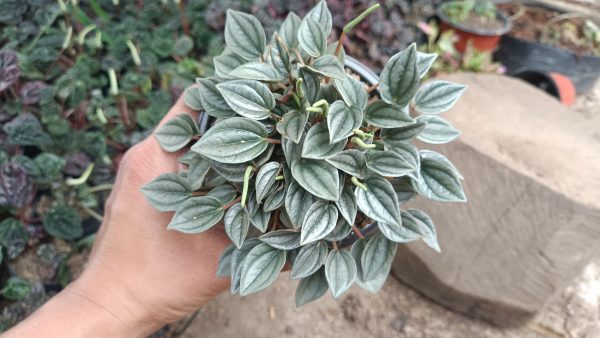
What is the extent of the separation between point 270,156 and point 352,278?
0.27m

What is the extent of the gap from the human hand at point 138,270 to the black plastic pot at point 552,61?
2.27 meters

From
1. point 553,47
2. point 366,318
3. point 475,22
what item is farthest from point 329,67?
point 553,47

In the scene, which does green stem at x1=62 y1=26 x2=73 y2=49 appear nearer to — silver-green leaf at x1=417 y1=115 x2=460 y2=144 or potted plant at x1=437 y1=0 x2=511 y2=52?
silver-green leaf at x1=417 y1=115 x2=460 y2=144

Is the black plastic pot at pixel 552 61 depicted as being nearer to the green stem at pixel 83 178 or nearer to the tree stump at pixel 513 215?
the tree stump at pixel 513 215

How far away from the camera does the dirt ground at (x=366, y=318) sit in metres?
1.68

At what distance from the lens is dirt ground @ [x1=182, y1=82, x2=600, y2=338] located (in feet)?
5.51

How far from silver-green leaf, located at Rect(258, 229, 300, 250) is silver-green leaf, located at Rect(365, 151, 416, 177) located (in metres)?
0.18

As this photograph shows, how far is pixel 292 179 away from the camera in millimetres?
843

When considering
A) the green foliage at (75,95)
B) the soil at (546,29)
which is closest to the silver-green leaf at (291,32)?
the green foliage at (75,95)

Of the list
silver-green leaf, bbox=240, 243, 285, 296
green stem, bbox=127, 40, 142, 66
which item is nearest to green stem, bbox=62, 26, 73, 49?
green stem, bbox=127, 40, 142, 66

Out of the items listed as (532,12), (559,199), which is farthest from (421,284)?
(532,12)

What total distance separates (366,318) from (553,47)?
194cm

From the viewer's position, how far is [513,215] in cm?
151

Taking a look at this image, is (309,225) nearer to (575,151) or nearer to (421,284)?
(421,284)
